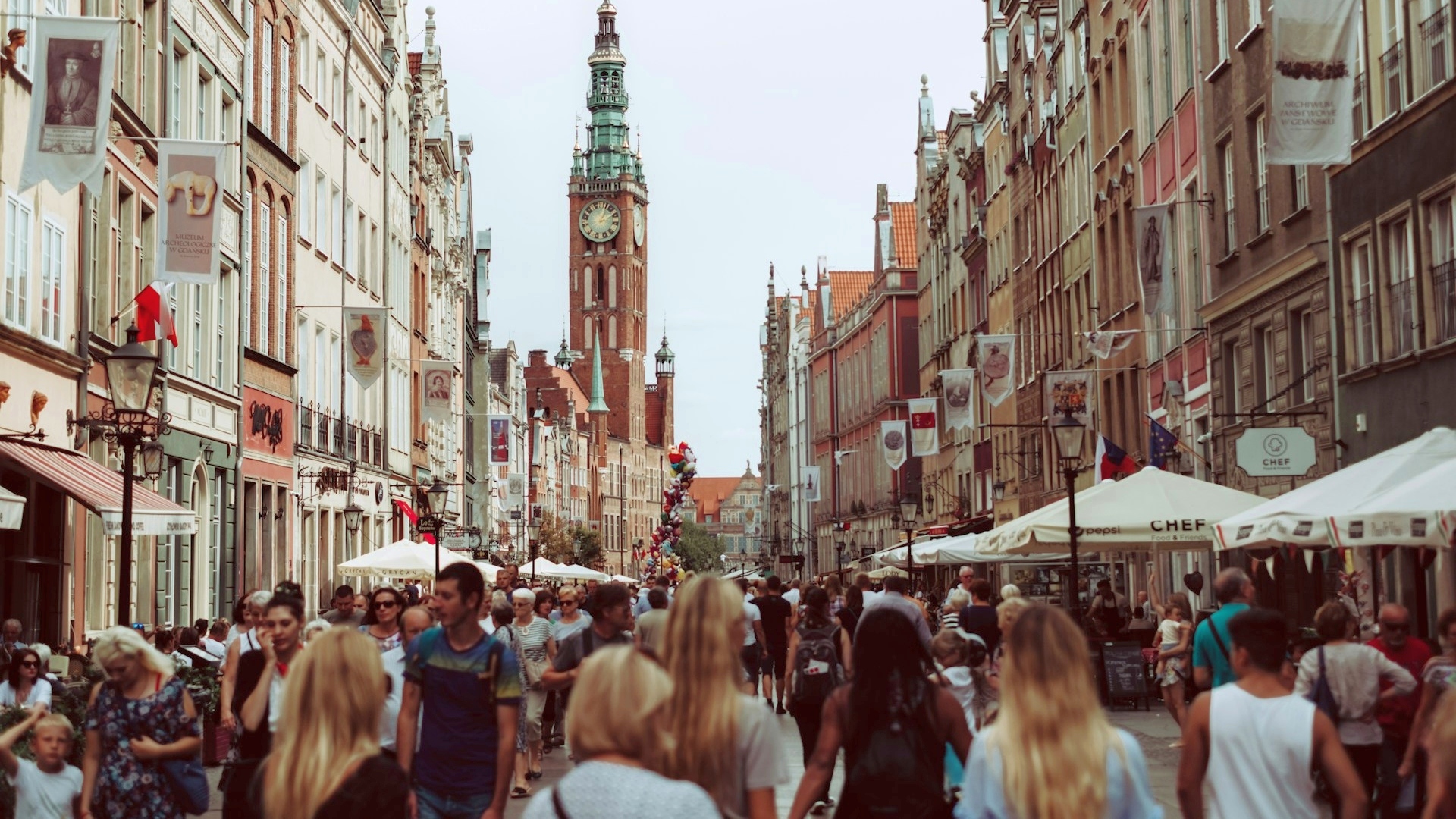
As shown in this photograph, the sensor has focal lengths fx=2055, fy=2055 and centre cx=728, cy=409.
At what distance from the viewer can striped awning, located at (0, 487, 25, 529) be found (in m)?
17.6

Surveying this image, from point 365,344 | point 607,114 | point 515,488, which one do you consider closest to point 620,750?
point 365,344

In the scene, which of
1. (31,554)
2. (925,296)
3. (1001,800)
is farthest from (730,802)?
(925,296)

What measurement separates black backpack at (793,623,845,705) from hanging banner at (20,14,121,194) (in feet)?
23.2

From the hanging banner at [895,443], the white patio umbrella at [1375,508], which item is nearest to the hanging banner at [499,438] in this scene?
the hanging banner at [895,443]

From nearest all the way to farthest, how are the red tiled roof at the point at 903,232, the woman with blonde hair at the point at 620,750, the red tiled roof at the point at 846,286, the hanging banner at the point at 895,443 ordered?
1. the woman with blonde hair at the point at 620,750
2. the hanging banner at the point at 895,443
3. the red tiled roof at the point at 903,232
4. the red tiled roof at the point at 846,286

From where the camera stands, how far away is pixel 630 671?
197 inches

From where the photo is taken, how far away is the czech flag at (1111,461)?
29297 mm

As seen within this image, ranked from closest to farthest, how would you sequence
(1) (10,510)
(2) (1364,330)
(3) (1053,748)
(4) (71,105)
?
(3) (1053,748) < (4) (71,105) < (1) (10,510) < (2) (1364,330)

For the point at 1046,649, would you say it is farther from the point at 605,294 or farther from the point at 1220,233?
the point at 605,294

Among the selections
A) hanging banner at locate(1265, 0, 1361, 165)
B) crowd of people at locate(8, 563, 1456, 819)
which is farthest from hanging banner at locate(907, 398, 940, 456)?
crowd of people at locate(8, 563, 1456, 819)

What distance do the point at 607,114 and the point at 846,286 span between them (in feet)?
223

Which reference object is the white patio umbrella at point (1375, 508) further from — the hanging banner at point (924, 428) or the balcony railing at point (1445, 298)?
the hanging banner at point (924, 428)

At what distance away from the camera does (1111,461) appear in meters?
30.3

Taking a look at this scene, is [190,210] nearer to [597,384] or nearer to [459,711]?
[459,711]
